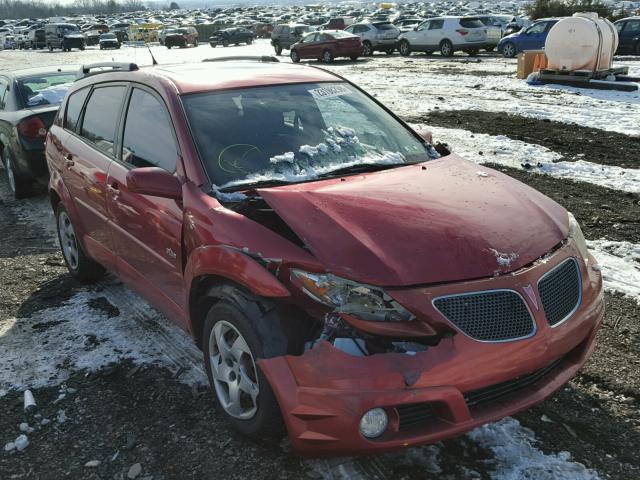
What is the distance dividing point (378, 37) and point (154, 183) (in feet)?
95.2

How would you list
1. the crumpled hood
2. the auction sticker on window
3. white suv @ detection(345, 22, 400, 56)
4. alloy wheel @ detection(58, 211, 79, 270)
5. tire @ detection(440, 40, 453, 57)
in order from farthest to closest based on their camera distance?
1. white suv @ detection(345, 22, 400, 56)
2. tire @ detection(440, 40, 453, 57)
3. alloy wheel @ detection(58, 211, 79, 270)
4. the auction sticker on window
5. the crumpled hood

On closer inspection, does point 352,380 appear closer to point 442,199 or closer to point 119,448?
point 442,199

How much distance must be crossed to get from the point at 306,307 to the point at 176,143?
1429 mm

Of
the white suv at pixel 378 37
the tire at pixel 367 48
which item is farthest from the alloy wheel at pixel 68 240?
the tire at pixel 367 48

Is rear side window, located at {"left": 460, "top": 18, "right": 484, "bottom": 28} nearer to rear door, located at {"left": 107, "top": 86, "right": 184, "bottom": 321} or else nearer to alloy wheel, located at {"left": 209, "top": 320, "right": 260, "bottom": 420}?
rear door, located at {"left": 107, "top": 86, "right": 184, "bottom": 321}

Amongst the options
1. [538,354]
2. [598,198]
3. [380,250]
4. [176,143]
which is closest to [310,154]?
[176,143]

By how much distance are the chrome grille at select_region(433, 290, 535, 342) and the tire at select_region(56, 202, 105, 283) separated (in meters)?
3.46

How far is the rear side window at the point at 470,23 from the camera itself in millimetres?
26453

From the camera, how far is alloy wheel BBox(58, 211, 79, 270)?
5156 millimetres

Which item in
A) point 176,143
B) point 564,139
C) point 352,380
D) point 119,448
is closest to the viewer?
point 352,380

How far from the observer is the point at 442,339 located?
8.13ft

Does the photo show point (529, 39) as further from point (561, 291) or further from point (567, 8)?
point (561, 291)

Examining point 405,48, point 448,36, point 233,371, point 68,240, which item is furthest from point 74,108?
point 405,48

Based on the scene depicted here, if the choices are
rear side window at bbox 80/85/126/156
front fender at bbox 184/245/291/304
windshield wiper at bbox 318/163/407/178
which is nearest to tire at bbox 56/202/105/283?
rear side window at bbox 80/85/126/156
